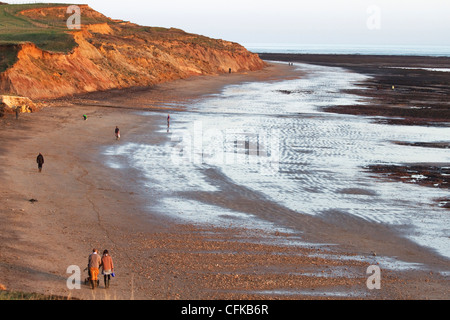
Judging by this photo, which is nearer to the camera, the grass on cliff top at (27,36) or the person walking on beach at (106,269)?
the person walking on beach at (106,269)

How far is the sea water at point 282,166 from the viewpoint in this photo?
21109 mm

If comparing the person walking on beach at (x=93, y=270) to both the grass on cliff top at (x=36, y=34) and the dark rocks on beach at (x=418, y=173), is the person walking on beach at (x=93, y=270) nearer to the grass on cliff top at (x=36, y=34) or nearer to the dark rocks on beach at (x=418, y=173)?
the dark rocks on beach at (x=418, y=173)

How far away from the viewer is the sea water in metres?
21.1

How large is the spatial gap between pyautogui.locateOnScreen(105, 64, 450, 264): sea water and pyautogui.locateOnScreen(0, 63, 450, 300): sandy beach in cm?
94

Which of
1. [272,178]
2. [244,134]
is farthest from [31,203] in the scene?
[244,134]

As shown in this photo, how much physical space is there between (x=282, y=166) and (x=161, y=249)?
1335 cm

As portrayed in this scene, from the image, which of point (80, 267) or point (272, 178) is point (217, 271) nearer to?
point (80, 267)

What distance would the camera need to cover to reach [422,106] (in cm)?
5606

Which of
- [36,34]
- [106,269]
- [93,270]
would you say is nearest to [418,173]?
[106,269]

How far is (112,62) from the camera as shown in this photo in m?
65.7

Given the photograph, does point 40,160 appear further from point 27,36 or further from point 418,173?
point 27,36

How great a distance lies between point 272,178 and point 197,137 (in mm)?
11091

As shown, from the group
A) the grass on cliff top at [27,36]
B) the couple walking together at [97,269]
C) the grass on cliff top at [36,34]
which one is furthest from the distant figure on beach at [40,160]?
the grass on cliff top at [36,34]

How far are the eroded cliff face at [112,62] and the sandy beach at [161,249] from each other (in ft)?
77.6
